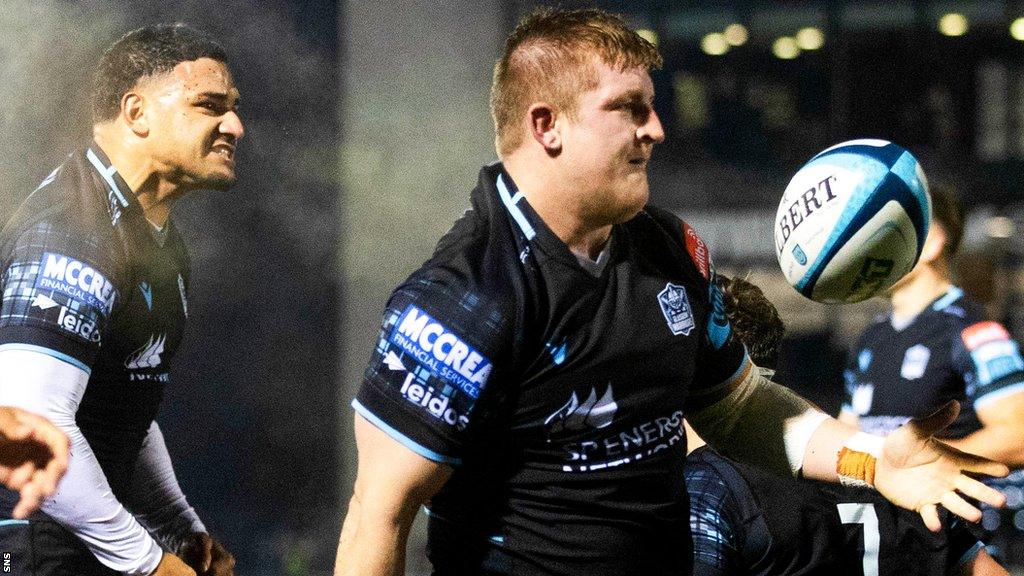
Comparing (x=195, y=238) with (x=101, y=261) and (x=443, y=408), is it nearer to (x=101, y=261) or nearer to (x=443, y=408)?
(x=101, y=261)

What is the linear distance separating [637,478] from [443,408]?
486 mm

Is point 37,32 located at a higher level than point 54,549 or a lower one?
higher

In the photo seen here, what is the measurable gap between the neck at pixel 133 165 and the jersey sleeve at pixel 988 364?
335cm

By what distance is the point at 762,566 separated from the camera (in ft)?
9.71

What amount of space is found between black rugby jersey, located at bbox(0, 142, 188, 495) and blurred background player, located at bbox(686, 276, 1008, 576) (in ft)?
4.08

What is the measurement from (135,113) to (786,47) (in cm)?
751

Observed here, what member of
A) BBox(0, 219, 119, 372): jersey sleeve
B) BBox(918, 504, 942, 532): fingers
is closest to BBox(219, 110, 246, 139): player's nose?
BBox(0, 219, 119, 372): jersey sleeve

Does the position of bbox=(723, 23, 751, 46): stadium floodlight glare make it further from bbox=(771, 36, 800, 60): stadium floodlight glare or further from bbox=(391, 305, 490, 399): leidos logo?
bbox=(391, 305, 490, 399): leidos logo

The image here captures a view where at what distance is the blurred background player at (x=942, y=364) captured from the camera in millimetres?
4922

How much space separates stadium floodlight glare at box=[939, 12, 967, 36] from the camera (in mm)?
9594

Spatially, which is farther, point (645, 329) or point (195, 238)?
point (195, 238)

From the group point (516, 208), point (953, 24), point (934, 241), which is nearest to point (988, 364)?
point (934, 241)

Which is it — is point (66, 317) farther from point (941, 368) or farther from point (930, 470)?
point (941, 368)

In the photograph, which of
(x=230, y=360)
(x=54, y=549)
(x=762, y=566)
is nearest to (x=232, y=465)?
(x=230, y=360)
